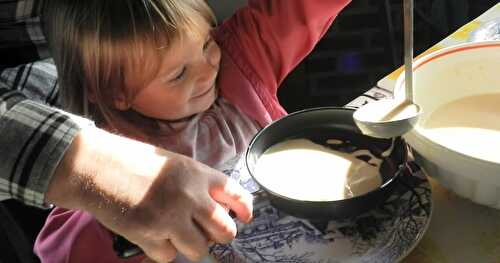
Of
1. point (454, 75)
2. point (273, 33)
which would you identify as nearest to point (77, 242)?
point (273, 33)

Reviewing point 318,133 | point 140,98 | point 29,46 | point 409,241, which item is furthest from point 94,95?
point 409,241

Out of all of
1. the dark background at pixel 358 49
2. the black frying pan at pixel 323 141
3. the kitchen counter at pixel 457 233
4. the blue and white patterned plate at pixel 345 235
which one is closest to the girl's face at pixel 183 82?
the black frying pan at pixel 323 141

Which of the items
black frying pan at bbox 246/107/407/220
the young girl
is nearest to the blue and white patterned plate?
black frying pan at bbox 246/107/407/220

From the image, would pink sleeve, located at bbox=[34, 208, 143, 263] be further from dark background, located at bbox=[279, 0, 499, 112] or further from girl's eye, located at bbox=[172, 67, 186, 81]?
dark background, located at bbox=[279, 0, 499, 112]

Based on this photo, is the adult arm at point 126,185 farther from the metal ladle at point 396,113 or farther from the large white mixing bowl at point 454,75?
the large white mixing bowl at point 454,75

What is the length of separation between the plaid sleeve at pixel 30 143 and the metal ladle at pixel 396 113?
348 millimetres

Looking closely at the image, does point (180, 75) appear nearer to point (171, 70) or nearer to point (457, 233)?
point (171, 70)

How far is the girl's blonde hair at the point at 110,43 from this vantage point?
88 cm

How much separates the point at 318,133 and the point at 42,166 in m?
0.38

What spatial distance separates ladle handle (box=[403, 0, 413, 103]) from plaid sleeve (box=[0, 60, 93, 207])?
1.35ft

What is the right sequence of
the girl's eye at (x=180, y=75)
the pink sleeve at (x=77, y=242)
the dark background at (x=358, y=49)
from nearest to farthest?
the pink sleeve at (x=77, y=242), the girl's eye at (x=180, y=75), the dark background at (x=358, y=49)

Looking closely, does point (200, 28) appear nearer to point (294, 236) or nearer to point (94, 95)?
point (94, 95)

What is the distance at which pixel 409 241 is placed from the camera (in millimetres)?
649

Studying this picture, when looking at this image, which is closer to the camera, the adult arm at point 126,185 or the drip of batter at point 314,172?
the adult arm at point 126,185
